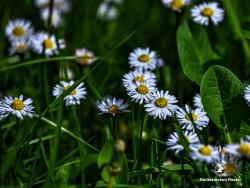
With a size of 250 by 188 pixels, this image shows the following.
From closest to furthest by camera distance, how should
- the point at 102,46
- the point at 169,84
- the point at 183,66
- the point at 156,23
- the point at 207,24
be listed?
the point at 183,66 < the point at 207,24 < the point at 169,84 < the point at 102,46 < the point at 156,23

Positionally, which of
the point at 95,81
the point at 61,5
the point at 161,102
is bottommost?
the point at 161,102

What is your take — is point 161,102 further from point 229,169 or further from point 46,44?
point 46,44

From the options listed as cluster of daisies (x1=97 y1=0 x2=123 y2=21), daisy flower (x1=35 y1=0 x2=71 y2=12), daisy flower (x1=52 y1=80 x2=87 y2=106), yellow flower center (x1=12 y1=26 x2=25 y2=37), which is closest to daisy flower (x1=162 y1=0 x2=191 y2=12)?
daisy flower (x1=52 y1=80 x2=87 y2=106)

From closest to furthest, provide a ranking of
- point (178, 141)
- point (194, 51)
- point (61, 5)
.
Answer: point (178, 141) < point (194, 51) < point (61, 5)

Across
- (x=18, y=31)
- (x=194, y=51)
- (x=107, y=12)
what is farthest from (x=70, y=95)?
(x=107, y=12)

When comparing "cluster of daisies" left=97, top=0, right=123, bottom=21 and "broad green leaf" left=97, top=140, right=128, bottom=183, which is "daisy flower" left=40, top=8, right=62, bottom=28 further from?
"broad green leaf" left=97, top=140, right=128, bottom=183

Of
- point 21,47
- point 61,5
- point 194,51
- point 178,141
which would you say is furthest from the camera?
point 61,5

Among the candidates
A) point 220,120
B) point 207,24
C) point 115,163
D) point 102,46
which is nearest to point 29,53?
point 102,46

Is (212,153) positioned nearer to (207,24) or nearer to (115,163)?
(115,163)
